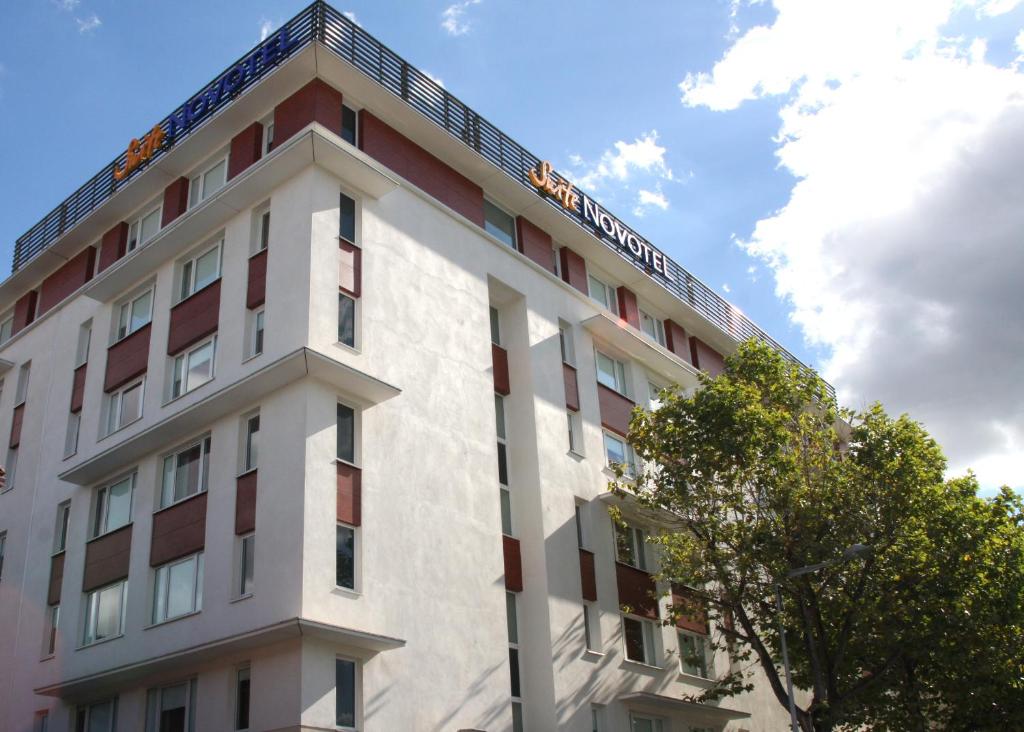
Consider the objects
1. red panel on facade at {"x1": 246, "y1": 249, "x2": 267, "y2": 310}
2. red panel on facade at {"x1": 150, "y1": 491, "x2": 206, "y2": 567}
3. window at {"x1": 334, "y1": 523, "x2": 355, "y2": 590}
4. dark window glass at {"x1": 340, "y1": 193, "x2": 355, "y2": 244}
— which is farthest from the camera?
dark window glass at {"x1": 340, "y1": 193, "x2": 355, "y2": 244}

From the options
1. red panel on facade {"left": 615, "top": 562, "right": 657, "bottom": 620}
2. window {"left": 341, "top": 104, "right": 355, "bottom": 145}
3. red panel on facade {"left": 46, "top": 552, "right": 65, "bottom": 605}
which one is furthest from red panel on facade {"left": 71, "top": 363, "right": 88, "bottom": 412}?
red panel on facade {"left": 615, "top": 562, "right": 657, "bottom": 620}

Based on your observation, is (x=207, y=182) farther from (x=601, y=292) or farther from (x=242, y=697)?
(x=242, y=697)

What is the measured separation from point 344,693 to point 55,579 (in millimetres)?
11477

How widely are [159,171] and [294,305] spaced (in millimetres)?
9170

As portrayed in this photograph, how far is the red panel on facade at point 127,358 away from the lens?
2969 centimetres

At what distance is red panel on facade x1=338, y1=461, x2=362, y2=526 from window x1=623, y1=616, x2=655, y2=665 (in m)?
10.8

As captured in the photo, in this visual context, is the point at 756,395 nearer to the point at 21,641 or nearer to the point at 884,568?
the point at 884,568

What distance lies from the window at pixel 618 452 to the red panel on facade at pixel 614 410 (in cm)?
28

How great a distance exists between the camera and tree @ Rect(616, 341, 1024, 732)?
27922 millimetres

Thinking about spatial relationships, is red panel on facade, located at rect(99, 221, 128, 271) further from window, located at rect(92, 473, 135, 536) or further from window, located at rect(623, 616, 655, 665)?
window, located at rect(623, 616, 655, 665)

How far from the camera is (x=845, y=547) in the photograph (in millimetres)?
27812

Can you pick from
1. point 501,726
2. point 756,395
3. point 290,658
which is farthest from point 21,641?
point 756,395

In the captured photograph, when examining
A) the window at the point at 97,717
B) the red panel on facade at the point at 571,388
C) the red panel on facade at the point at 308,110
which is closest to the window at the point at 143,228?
the red panel on facade at the point at 308,110

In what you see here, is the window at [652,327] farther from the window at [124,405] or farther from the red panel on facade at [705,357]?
the window at [124,405]
